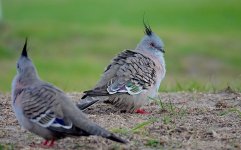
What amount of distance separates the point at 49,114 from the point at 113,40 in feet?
45.3

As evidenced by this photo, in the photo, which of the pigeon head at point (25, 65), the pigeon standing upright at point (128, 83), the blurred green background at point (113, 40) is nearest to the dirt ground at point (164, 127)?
the pigeon standing upright at point (128, 83)

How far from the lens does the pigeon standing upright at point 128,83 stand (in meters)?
7.83

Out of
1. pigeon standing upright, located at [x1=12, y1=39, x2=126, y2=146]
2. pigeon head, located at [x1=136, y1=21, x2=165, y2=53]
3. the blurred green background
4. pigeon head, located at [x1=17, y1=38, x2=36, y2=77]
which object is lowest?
pigeon standing upright, located at [x1=12, y1=39, x2=126, y2=146]

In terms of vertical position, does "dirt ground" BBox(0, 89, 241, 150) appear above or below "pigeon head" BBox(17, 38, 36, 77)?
below

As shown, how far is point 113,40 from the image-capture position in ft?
65.2

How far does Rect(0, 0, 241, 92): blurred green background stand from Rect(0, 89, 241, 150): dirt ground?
5113 millimetres

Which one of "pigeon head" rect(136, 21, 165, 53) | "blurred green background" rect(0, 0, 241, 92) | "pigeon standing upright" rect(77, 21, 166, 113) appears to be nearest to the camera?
"pigeon standing upright" rect(77, 21, 166, 113)

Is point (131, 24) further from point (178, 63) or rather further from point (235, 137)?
point (235, 137)

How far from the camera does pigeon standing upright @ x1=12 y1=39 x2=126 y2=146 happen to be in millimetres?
5973

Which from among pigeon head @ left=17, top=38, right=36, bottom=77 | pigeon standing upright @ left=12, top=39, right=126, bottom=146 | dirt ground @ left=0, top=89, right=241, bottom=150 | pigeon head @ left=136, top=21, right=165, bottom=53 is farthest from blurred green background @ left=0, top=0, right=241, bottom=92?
pigeon standing upright @ left=12, top=39, right=126, bottom=146

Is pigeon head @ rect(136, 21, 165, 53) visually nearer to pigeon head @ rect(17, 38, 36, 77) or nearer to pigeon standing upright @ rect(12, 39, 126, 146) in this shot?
pigeon head @ rect(17, 38, 36, 77)

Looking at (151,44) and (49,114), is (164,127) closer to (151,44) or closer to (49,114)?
(49,114)

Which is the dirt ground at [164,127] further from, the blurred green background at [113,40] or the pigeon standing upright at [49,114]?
the blurred green background at [113,40]

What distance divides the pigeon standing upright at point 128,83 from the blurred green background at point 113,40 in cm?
512
